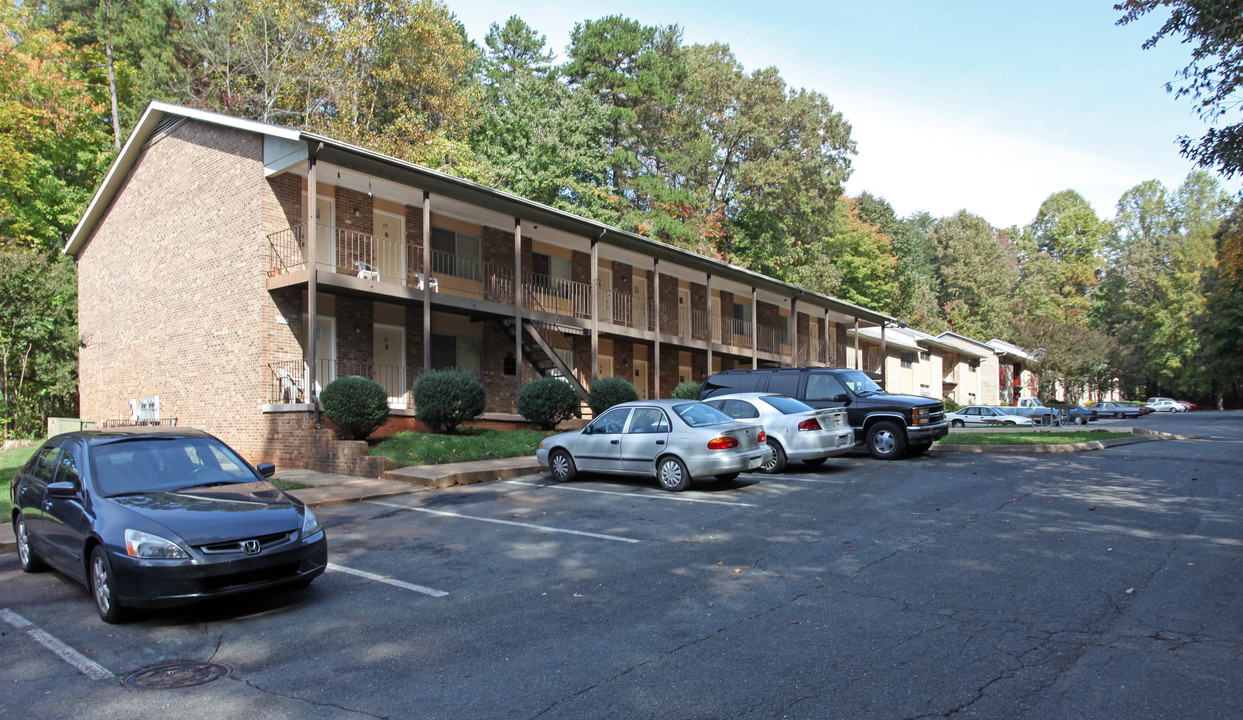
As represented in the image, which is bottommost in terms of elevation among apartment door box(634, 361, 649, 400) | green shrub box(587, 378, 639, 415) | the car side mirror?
the car side mirror

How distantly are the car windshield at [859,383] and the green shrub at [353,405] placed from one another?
31.3 feet

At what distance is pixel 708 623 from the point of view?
17.9 feet

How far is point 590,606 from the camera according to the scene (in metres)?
6.00

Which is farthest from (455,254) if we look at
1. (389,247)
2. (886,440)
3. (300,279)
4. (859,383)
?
(886,440)

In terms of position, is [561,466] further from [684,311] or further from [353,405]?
[684,311]

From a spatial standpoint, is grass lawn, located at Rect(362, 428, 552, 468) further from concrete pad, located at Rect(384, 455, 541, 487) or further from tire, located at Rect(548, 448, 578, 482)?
tire, located at Rect(548, 448, 578, 482)

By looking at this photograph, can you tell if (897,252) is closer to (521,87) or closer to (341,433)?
(521,87)

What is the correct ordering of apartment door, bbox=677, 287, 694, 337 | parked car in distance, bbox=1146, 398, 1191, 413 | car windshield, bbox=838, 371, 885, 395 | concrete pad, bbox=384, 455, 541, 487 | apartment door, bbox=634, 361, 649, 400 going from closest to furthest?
concrete pad, bbox=384, 455, 541, 487, car windshield, bbox=838, 371, 885, 395, apartment door, bbox=677, 287, 694, 337, apartment door, bbox=634, 361, 649, 400, parked car in distance, bbox=1146, 398, 1191, 413

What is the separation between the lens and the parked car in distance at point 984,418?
3812cm

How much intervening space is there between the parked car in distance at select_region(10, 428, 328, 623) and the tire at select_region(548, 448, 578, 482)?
6.38 meters

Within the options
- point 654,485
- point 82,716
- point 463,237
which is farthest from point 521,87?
point 82,716

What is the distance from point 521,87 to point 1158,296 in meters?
64.3

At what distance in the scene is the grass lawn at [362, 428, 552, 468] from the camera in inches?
590

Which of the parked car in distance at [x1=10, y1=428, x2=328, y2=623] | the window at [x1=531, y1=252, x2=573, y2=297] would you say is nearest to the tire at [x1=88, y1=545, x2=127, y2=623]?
the parked car in distance at [x1=10, y1=428, x2=328, y2=623]
